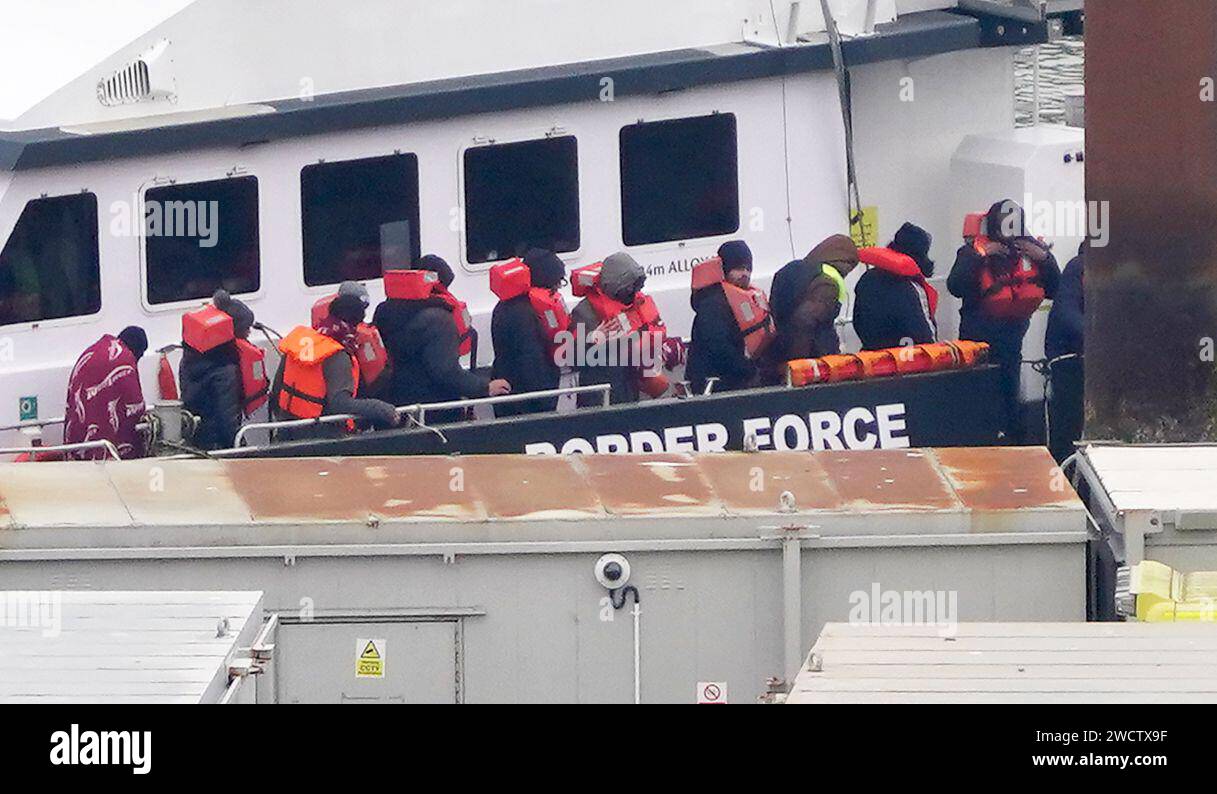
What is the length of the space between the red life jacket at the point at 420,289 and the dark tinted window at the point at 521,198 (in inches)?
22.2

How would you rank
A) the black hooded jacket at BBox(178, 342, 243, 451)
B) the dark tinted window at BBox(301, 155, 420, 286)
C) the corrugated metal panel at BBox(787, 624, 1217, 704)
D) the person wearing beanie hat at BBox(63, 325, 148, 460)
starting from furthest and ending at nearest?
the dark tinted window at BBox(301, 155, 420, 286) < the black hooded jacket at BBox(178, 342, 243, 451) < the person wearing beanie hat at BBox(63, 325, 148, 460) < the corrugated metal panel at BBox(787, 624, 1217, 704)

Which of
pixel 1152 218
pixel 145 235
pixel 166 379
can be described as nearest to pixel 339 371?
pixel 166 379

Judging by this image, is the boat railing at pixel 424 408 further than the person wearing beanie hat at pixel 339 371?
No

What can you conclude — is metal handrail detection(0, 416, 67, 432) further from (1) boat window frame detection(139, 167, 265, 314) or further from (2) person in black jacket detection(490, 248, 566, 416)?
(2) person in black jacket detection(490, 248, 566, 416)

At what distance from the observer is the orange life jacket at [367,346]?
10266 millimetres

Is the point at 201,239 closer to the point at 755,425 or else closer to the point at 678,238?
the point at 678,238

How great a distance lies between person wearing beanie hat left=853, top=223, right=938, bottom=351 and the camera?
1117 cm

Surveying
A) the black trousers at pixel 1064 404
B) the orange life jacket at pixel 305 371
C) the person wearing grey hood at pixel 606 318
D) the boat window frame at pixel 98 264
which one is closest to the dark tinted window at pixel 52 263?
the boat window frame at pixel 98 264

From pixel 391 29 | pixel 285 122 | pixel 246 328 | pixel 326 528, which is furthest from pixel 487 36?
pixel 326 528

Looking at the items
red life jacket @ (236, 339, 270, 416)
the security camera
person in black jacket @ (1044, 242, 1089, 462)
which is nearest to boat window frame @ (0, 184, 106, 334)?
red life jacket @ (236, 339, 270, 416)

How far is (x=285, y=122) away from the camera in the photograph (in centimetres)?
1023

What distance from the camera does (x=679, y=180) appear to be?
1137 cm

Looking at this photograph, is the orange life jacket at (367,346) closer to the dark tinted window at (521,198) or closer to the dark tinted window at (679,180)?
the dark tinted window at (521,198)

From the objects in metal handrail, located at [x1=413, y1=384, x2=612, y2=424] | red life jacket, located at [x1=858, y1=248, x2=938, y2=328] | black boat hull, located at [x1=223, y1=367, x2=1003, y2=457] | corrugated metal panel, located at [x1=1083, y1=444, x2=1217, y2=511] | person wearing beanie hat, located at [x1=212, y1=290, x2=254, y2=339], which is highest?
red life jacket, located at [x1=858, y1=248, x2=938, y2=328]
